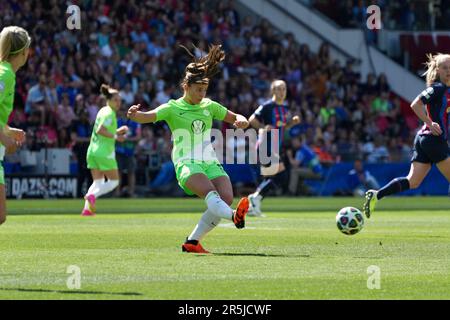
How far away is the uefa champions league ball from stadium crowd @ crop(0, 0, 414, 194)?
629 inches

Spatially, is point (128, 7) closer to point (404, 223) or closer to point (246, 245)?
point (404, 223)

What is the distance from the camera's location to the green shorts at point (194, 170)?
533 inches

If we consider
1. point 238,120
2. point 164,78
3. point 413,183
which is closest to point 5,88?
point 238,120

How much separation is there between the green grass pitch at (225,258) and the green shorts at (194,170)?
2.81 feet

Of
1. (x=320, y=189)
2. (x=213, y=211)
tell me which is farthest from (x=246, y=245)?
(x=320, y=189)

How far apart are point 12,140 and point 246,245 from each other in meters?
5.16

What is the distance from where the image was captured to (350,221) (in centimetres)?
1561

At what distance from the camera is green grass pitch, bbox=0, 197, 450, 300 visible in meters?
9.63

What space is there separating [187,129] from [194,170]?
0.60m

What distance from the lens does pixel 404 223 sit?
20.0 meters

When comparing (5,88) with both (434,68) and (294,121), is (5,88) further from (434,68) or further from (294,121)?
(294,121)

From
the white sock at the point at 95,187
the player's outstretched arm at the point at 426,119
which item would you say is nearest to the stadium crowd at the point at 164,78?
the white sock at the point at 95,187

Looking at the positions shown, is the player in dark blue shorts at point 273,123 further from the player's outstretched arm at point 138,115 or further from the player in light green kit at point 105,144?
the player's outstretched arm at point 138,115

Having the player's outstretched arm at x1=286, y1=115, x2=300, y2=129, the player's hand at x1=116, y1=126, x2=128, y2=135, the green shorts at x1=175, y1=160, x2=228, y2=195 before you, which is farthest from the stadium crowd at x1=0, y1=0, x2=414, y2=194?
the green shorts at x1=175, y1=160, x2=228, y2=195
